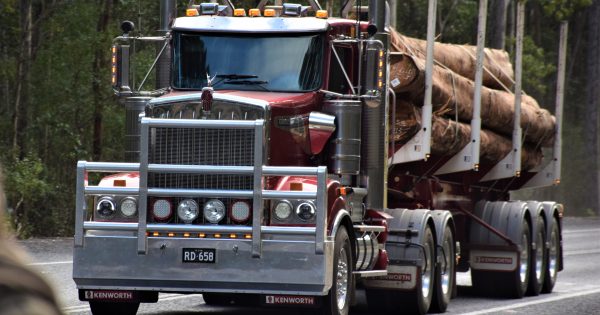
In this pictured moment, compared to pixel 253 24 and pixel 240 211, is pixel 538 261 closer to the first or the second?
pixel 253 24

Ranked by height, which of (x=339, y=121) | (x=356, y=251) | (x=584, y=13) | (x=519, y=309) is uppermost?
(x=584, y=13)

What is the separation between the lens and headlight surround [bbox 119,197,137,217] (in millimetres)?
9727

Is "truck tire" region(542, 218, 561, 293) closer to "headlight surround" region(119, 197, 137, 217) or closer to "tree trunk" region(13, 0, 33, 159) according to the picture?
"headlight surround" region(119, 197, 137, 217)

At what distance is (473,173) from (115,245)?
7.71m

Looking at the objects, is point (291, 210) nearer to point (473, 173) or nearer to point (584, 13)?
point (473, 173)

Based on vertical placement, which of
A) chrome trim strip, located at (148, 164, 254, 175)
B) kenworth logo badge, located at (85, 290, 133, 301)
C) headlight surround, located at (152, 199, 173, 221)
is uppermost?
chrome trim strip, located at (148, 164, 254, 175)

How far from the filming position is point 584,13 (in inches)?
2635

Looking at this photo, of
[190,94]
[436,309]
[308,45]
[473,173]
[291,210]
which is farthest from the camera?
[473,173]

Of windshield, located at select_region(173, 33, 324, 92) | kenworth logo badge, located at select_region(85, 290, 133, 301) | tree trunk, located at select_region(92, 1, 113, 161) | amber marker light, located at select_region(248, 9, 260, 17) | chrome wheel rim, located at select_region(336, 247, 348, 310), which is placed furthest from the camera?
tree trunk, located at select_region(92, 1, 113, 161)

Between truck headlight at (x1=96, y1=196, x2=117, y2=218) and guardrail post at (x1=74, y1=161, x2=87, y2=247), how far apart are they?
0.38 ft

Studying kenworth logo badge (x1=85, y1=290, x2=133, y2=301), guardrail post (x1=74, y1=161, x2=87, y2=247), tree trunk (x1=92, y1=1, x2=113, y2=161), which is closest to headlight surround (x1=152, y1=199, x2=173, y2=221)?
guardrail post (x1=74, y1=161, x2=87, y2=247)

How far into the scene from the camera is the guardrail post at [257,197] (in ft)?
30.6

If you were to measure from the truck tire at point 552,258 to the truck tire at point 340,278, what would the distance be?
690cm

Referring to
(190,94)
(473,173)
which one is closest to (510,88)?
(473,173)
